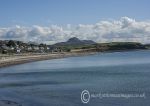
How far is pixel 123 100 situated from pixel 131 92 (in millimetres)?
4107

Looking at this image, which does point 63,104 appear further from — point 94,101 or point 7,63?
point 7,63

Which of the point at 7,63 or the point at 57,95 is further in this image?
the point at 7,63

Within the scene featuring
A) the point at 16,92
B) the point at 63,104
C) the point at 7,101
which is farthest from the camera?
the point at 16,92

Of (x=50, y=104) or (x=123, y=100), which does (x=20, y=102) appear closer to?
(x=50, y=104)

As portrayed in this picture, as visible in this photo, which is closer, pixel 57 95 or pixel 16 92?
pixel 57 95

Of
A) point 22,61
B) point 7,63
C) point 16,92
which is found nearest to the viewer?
point 16,92

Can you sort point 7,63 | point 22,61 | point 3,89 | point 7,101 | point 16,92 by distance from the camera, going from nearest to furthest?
point 7,101 < point 16,92 < point 3,89 < point 7,63 < point 22,61

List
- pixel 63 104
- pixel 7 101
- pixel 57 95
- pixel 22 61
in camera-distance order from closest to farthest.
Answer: pixel 63 104 → pixel 7 101 → pixel 57 95 → pixel 22 61

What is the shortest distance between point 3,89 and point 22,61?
6108 centimetres

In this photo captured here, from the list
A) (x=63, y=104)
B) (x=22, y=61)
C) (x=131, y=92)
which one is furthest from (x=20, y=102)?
(x=22, y=61)

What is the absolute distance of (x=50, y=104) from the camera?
2236 cm

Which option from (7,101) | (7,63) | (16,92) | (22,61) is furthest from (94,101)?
(22,61)

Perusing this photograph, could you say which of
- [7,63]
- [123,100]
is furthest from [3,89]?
[7,63]

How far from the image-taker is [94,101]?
76.1 feet
